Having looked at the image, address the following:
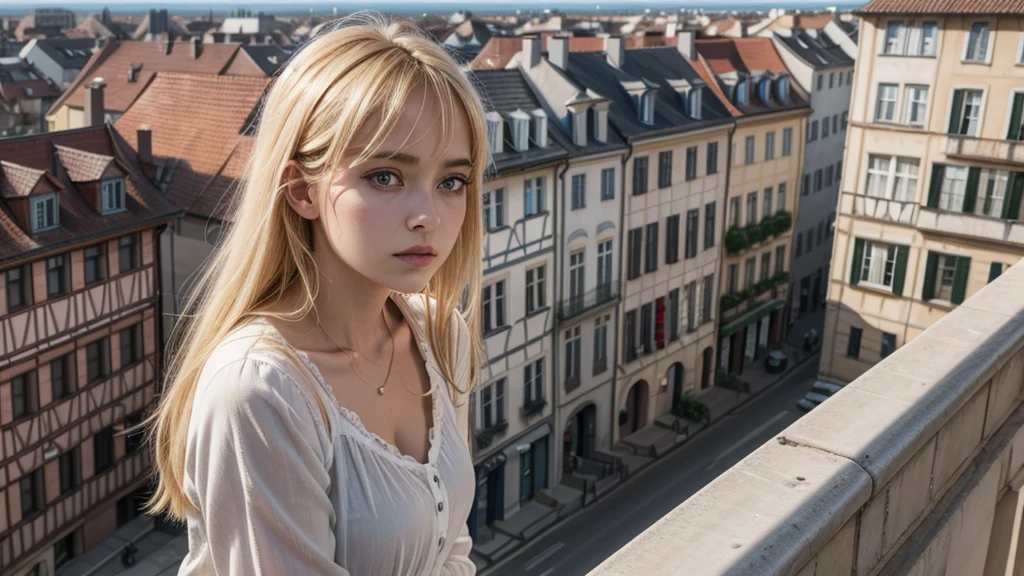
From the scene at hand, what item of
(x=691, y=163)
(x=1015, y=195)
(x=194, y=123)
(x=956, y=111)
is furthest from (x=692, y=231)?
(x=194, y=123)

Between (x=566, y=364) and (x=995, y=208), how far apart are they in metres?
13.1

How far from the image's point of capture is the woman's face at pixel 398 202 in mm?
2775

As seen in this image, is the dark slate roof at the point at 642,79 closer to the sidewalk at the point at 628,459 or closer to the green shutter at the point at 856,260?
the green shutter at the point at 856,260

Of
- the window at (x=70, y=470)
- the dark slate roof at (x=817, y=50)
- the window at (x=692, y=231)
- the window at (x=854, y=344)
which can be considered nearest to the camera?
the window at (x=70, y=470)

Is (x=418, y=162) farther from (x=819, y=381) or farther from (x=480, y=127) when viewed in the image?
(x=819, y=381)

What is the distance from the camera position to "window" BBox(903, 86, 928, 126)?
31.7m

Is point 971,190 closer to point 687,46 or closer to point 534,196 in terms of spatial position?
point 687,46

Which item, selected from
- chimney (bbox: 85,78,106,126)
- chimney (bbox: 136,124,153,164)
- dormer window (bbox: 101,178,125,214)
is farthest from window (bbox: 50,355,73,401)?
chimney (bbox: 85,78,106,126)

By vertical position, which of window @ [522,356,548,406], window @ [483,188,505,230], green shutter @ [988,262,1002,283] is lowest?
window @ [522,356,548,406]

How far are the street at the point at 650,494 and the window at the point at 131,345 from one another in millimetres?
9839

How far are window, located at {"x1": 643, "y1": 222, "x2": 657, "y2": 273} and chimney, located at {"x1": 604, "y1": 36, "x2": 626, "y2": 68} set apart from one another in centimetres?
580

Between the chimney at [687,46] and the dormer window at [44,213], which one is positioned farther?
the chimney at [687,46]

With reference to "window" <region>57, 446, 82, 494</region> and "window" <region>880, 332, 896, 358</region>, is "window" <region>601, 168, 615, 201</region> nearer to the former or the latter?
"window" <region>880, 332, 896, 358</region>

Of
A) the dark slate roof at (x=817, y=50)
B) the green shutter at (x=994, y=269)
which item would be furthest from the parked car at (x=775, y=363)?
the dark slate roof at (x=817, y=50)
